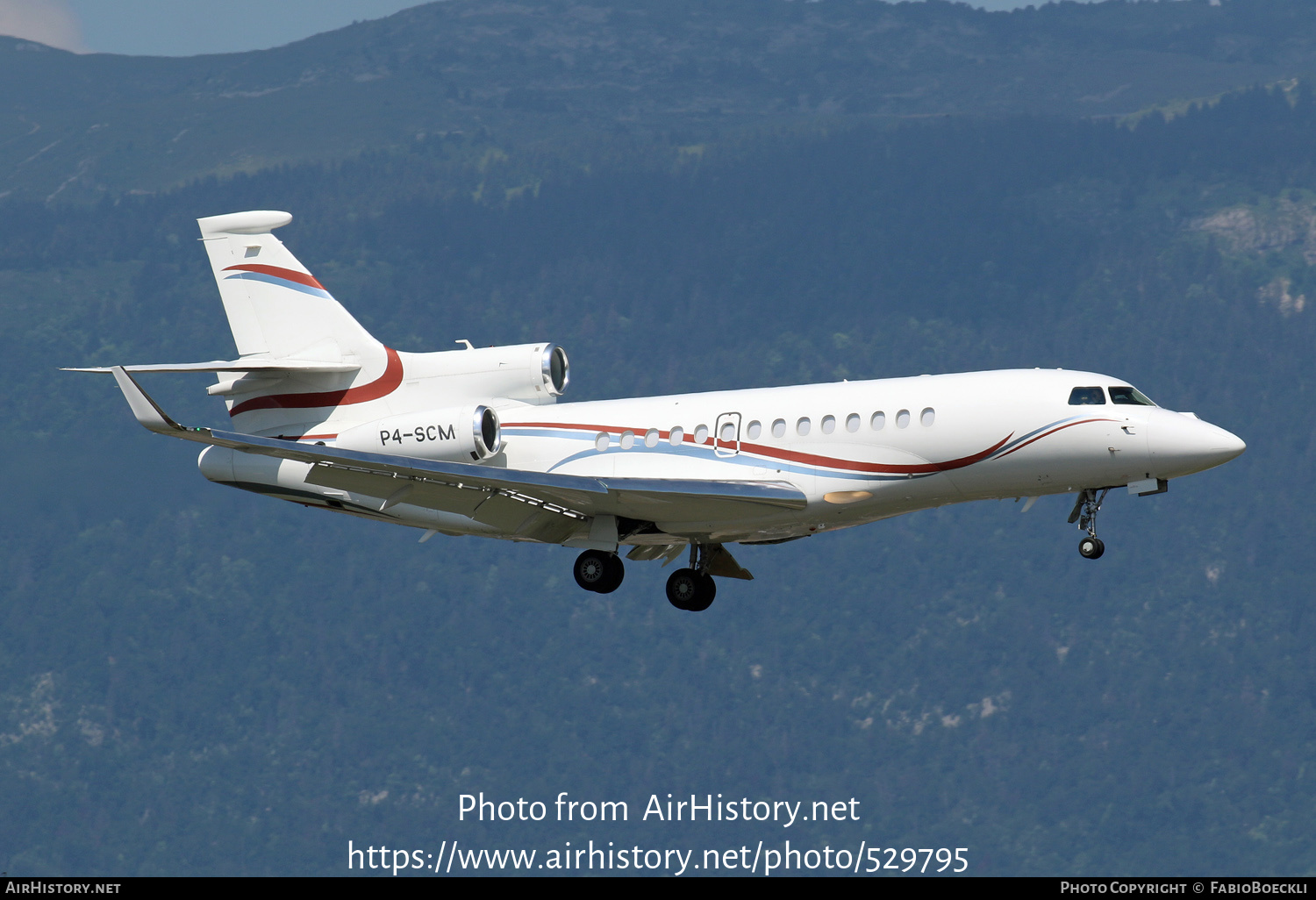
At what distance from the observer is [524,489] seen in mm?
32531

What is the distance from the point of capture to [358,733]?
16500cm

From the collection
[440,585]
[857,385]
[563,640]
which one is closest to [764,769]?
[563,640]

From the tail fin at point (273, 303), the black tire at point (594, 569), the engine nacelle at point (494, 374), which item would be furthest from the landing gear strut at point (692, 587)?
the tail fin at point (273, 303)

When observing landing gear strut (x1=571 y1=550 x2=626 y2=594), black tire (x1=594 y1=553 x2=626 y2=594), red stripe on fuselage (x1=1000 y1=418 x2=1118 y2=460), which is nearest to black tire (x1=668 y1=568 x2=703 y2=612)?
black tire (x1=594 y1=553 x2=626 y2=594)

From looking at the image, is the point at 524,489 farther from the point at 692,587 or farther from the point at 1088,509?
the point at 1088,509

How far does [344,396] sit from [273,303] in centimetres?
246

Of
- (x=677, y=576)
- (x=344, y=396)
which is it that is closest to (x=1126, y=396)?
(x=677, y=576)

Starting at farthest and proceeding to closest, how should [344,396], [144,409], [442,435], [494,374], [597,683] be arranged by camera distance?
[597,683] < [344,396] < [494,374] < [442,435] < [144,409]

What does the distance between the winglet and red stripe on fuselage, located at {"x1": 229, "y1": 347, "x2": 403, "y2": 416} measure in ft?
20.9

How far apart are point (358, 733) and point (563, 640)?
23436 millimetres

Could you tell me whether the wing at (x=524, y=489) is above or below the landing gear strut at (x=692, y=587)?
above

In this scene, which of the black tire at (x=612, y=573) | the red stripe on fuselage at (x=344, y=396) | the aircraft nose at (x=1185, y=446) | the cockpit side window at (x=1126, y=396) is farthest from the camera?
the red stripe on fuselage at (x=344, y=396)

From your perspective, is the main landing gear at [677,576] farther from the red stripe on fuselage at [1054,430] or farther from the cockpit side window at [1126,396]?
the cockpit side window at [1126,396]

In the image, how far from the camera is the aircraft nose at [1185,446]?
31.1 m
